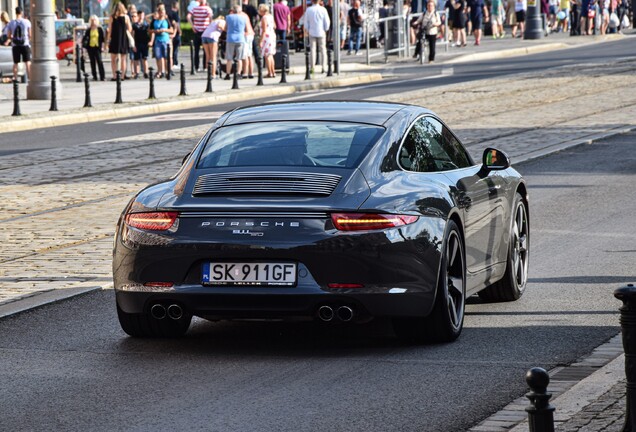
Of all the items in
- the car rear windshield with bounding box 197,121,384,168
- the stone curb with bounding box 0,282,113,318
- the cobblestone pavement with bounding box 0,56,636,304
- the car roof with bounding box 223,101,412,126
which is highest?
the car roof with bounding box 223,101,412,126

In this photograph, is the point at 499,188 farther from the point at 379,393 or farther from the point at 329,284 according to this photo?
the point at 379,393

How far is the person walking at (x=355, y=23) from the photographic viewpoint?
163ft

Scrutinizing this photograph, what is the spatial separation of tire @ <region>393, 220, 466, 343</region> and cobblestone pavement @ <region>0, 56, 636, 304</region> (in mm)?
2964

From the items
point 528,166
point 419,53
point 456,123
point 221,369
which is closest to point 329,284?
point 221,369

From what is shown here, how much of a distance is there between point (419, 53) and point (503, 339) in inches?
1450

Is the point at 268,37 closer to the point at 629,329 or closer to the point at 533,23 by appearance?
the point at 533,23

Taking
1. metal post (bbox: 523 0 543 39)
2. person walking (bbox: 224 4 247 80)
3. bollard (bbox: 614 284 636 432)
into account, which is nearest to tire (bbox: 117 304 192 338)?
bollard (bbox: 614 284 636 432)

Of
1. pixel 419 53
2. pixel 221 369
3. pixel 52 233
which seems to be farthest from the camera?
pixel 419 53

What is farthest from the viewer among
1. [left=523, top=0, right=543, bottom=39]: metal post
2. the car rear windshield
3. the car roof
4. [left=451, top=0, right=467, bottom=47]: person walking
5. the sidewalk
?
[left=523, top=0, right=543, bottom=39]: metal post

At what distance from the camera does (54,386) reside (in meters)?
7.13

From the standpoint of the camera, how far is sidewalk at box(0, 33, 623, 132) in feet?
93.5

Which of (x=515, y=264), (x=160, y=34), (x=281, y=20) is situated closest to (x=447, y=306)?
(x=515, y=264)

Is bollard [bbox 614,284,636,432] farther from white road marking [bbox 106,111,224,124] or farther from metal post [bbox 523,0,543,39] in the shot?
metal post [bbox 523,0,543,39]

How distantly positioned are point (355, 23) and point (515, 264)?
134 ft
